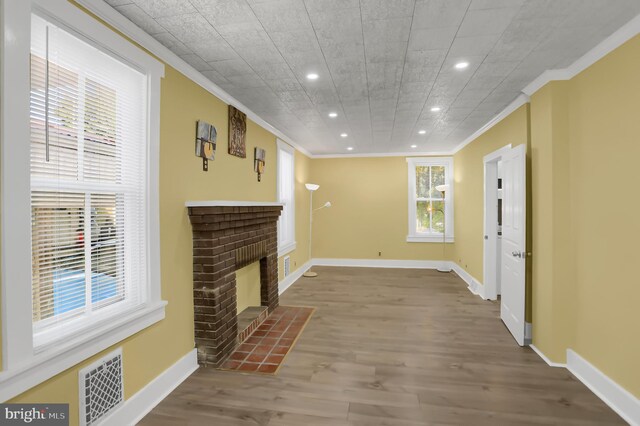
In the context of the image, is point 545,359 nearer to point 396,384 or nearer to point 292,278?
point 396,384

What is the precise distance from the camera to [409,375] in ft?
8.56

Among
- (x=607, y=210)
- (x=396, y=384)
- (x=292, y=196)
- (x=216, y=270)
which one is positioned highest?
(x=292, y=196)

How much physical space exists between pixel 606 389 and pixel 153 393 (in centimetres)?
322

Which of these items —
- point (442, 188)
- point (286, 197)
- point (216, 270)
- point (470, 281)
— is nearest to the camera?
point (216, 270)

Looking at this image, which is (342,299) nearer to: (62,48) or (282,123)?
(282,123)

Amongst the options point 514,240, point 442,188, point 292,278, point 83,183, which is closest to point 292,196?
point 292,278

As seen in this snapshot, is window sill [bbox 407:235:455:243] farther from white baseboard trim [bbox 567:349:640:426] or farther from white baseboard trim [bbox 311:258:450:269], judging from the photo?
white baseboard trim [bbox 567:349:640:426]

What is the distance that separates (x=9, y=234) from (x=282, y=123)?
345cm

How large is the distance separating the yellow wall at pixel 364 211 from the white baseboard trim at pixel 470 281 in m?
0.64

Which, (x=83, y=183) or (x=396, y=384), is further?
(x=396, y=384)

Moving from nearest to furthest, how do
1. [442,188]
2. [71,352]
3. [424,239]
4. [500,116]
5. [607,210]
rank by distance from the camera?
[71,352] → [607,210] → [500,116] → [442,188] → [424,239]

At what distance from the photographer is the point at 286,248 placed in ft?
17.7

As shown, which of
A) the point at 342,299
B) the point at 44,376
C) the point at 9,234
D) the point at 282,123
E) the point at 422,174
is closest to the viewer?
the point at 9,234

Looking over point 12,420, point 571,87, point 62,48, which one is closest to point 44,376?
point 12,420
